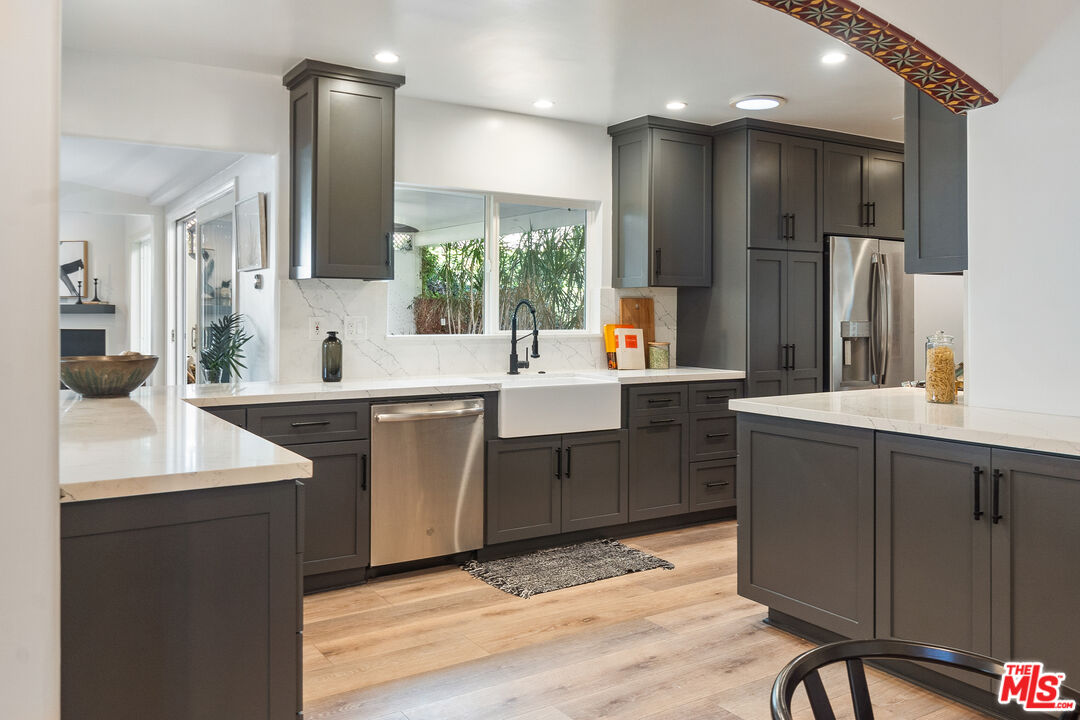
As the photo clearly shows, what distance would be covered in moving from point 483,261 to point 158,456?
3196 mm

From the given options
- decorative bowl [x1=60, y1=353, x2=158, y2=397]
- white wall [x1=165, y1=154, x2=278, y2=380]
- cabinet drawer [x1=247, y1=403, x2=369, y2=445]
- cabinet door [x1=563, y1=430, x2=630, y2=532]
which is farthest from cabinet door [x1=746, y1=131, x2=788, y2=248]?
decorative bowl [x1=60, y1=353, x2=158, y2=397]

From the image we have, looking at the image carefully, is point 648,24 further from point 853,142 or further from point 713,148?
point 853,142

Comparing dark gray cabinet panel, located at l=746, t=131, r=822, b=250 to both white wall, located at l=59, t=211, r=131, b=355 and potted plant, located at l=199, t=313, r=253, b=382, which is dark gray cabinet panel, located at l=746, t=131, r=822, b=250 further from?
white wall, located at l=59, t=211, r=131, b=355

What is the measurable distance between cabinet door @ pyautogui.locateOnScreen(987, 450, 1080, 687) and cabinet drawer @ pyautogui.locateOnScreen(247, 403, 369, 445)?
2519 mm

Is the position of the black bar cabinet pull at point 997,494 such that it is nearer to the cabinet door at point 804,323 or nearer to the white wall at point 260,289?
the cabinet door at point 804,323

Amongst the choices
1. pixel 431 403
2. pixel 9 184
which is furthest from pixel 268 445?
pixel 431 403

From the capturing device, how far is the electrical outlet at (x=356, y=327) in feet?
14.1

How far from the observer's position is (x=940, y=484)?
8.20 ft

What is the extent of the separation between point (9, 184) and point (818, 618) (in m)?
2.73

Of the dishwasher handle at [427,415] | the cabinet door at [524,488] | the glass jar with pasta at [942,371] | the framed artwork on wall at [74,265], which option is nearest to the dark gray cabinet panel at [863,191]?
the glass jar with pasta at [942,371]

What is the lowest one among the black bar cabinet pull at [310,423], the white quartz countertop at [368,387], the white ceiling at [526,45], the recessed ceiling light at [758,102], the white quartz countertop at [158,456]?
→ the black bar cabinet pull at [310,423]

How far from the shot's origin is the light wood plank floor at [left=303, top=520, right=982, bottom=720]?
8.24 feet

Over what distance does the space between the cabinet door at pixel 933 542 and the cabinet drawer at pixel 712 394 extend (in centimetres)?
211

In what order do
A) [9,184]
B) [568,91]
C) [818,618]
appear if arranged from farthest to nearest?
1. [568,91]
2. [818,618]
3. [9,184]
